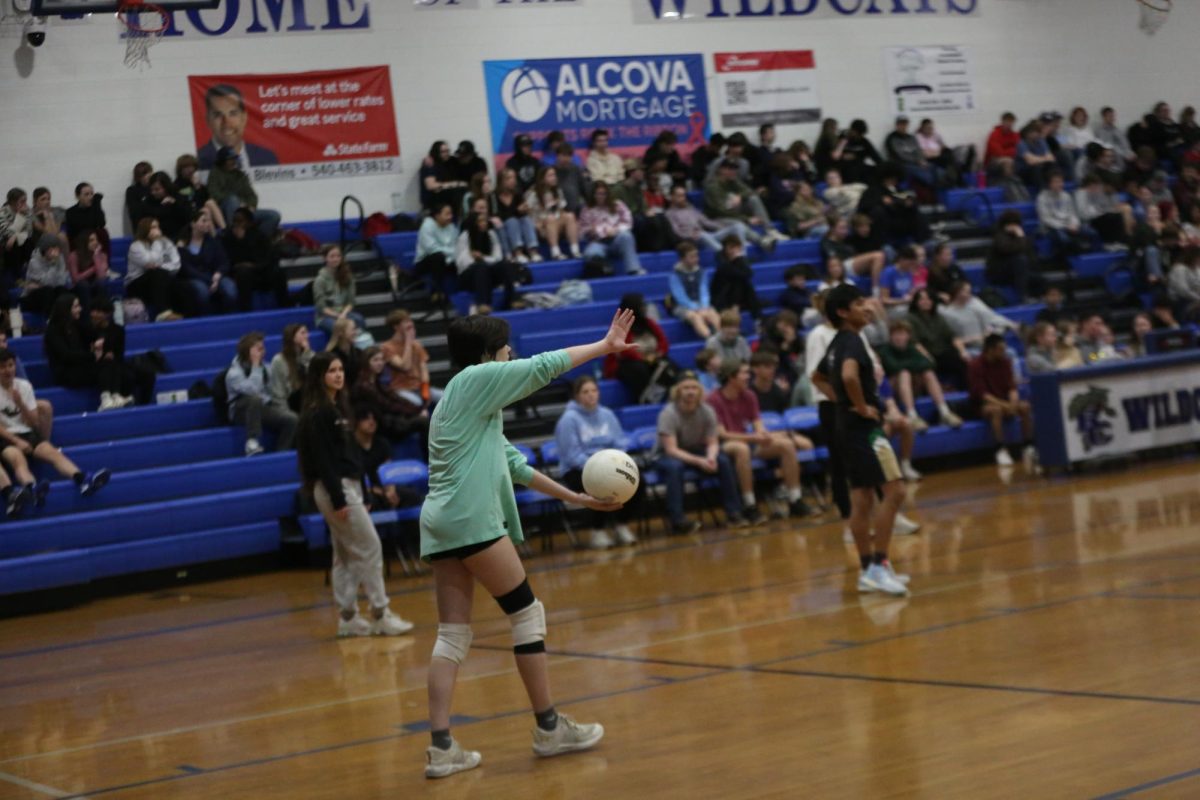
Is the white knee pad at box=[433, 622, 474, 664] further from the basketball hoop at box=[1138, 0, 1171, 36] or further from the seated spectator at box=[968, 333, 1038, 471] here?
the basketball hoop at box=[1138, 0, 1171, 36]

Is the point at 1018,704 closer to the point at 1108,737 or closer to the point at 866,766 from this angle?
the point at 1108,737

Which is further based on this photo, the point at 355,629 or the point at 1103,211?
the point at 1103,211

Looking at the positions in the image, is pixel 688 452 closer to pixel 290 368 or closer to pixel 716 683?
pixel 290 368

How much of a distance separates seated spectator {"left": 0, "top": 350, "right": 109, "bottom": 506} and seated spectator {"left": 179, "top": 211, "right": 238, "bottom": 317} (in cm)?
278

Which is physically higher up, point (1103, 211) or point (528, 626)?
point (1103, 211)

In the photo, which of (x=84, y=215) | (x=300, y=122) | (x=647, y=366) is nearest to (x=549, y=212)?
(x=300, y=122)

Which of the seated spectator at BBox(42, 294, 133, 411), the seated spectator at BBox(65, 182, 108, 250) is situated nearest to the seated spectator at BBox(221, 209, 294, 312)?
the seated spectator at BBox(65, 182, 108, 250)

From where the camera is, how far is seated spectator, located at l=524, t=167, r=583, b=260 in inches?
698

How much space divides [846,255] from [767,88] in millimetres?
3755

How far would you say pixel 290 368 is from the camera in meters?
12.8

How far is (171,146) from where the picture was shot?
17.4 m

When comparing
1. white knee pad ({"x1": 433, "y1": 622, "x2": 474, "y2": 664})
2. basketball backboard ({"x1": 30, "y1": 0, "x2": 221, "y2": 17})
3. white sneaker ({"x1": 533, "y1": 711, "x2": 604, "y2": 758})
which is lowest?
white sneaker ({"x1": 533, "y1": 711, "x2": 604, "y2": 758})

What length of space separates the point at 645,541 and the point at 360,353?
10.8 feet

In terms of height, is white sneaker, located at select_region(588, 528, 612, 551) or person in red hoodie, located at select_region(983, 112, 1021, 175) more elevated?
person in red hoodie, located at select_region(983, 112, 1021, 175)
